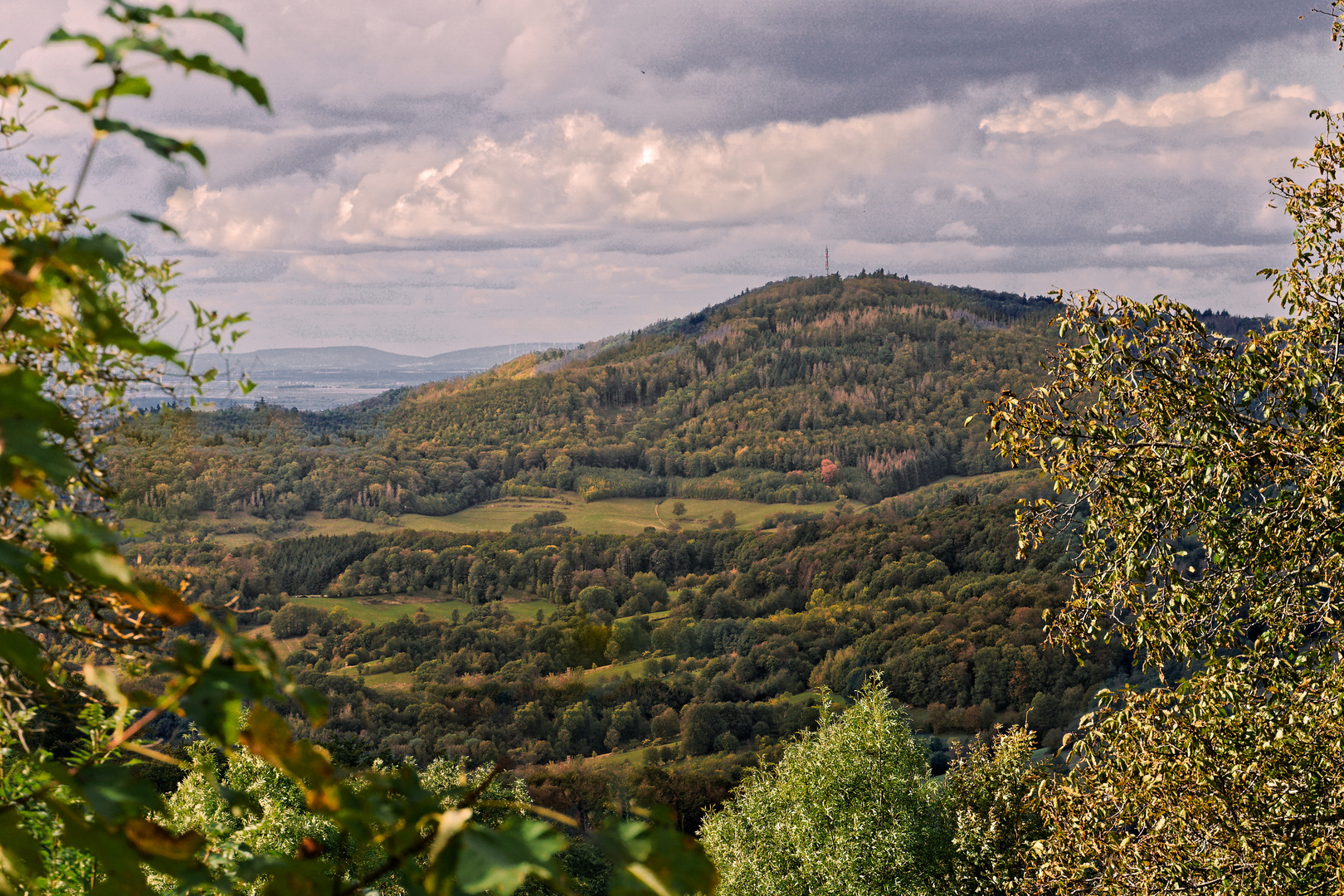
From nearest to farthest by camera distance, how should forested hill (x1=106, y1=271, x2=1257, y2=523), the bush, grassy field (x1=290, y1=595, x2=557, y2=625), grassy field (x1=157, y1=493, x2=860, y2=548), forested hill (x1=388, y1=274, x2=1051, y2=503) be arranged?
the bush, grassy field (x1=290, y1=595, x2=557, y2=625), grassy field (x1=157, y1=493, x2=860, y2=548), forested hill (x1=106, y1=271, x2=1257, y2=523), forested hill (x1=388, y1=274, x2=1051, y2=503)

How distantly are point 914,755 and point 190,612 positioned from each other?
62.3ft

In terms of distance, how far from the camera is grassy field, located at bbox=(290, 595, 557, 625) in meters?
70.9

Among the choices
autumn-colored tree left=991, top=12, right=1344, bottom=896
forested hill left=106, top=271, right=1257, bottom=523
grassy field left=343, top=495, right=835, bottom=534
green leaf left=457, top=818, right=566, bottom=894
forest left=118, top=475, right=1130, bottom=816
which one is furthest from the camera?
grassy field left=343, top=495, right=835, bottom=534

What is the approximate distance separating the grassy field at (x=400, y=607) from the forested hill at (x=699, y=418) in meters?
17.7

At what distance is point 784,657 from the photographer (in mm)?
57562

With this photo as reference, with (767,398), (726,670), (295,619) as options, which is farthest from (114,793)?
(767,398)

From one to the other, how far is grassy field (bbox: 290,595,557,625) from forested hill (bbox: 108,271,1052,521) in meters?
17.7

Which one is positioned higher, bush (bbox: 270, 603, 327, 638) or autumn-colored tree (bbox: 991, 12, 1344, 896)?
autumn-colored tree (bbox: 991, 12, 1344, 896)

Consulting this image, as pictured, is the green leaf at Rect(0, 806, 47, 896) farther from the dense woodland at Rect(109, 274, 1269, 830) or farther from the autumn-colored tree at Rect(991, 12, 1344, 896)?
the autumn-colored tree at Rect(991, 12, 1344, 896)

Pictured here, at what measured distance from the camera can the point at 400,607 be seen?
73.0 m

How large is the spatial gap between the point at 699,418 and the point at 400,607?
7253cm

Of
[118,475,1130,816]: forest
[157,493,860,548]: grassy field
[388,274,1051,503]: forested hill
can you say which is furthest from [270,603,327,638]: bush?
[388,274,1051,503]: forested hill

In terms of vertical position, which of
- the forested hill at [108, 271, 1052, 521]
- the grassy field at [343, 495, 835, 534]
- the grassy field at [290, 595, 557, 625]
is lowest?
the grassy field at [290, 595, 557, 625]

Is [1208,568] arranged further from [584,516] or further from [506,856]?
[584,516]
